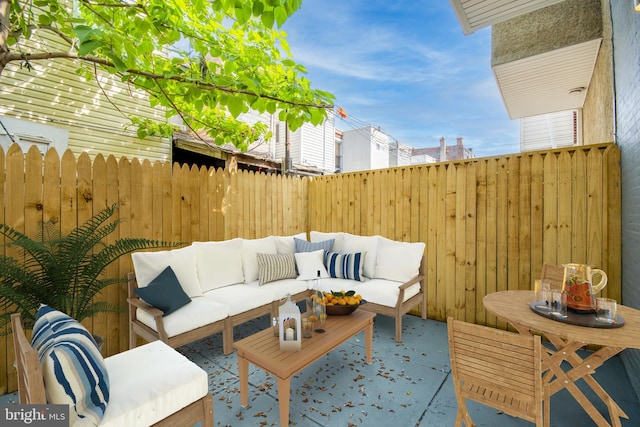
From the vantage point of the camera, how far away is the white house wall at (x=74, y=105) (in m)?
4.59

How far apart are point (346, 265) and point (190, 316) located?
211 cm

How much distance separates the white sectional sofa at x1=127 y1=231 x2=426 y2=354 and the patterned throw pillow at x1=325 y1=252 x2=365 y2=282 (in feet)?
0.05

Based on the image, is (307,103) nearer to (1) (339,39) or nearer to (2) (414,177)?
(2) (414,177)

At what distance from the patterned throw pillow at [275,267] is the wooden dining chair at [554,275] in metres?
2.90

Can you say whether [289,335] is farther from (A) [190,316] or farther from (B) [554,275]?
(B) [554,275]

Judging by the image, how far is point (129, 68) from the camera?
1.92 metres

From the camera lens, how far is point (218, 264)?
3.55m

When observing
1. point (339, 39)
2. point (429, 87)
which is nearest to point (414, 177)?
point (339, 39)

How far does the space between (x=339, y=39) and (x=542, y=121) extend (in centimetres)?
499

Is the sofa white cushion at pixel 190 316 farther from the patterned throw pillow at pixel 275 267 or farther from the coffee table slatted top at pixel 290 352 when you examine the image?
the patterned throw pillow at pixel 275 267

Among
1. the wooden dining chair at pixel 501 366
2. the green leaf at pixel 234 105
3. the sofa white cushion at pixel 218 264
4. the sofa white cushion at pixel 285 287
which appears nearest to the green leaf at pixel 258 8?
the green leaf at pixel 234 105

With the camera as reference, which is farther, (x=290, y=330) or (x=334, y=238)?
(x=334, y=238)

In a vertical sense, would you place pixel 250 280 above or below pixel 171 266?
below

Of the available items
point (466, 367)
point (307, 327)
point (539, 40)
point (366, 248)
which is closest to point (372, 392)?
point (307, 327)
